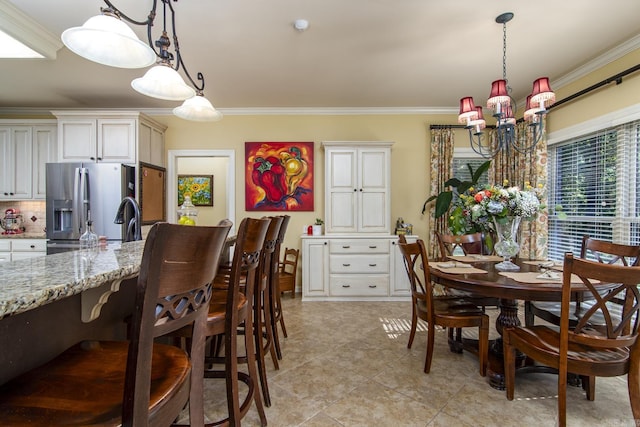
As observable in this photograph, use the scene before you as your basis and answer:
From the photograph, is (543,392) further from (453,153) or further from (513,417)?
(453,153)

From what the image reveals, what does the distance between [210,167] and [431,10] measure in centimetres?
477

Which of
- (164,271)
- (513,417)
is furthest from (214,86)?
(513,417)

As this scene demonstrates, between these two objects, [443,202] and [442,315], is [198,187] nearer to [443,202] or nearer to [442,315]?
[443,202]

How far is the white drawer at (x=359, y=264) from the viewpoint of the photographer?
3947 millimetres

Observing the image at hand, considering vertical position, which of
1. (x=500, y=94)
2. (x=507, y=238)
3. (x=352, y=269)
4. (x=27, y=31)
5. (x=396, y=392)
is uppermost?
(x=27, y=31)

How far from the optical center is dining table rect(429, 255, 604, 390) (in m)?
1.76

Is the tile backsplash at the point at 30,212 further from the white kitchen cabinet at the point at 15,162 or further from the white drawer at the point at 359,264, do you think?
the white drawer at the point at 359,264

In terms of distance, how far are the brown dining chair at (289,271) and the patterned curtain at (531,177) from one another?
9.67ft

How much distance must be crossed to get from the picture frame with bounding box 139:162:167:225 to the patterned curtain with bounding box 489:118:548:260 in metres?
4.63

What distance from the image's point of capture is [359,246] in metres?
3.96


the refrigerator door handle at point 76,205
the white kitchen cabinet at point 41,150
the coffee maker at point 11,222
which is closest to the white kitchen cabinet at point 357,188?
the refrigerator door handle at point 76,205

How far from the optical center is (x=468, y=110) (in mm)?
2527

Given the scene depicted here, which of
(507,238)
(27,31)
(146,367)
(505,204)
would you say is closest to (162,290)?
(146,367)

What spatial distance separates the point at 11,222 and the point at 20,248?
752 millimetres
